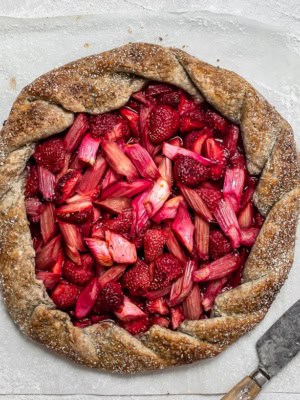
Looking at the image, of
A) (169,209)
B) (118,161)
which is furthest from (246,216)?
(118,161)

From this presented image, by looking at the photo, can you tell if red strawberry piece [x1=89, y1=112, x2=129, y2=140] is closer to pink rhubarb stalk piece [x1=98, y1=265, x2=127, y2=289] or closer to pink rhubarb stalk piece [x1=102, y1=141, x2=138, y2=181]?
pink rhubarb stalk piece [x1=102, y1=141, x2=138, y2=181]

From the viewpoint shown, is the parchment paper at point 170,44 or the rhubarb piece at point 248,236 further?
the parchment paper at point 170,44

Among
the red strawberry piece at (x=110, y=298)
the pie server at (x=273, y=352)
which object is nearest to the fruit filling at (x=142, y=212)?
the red strawberry piece at (x=110, y=298)

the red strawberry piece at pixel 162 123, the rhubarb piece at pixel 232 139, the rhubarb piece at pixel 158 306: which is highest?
the rhubarb piece at pixel 232 139

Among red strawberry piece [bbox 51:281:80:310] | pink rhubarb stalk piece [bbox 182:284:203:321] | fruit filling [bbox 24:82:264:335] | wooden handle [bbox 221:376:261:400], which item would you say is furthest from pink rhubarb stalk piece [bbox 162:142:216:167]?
wooden handle [bbox 221:376:261:400]

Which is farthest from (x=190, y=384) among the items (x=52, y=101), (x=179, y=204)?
(x=52, y=101)

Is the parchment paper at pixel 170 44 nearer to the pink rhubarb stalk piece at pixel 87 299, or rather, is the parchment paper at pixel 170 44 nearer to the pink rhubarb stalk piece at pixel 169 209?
the pink rhubarb stalk piece at pixel 87 299
